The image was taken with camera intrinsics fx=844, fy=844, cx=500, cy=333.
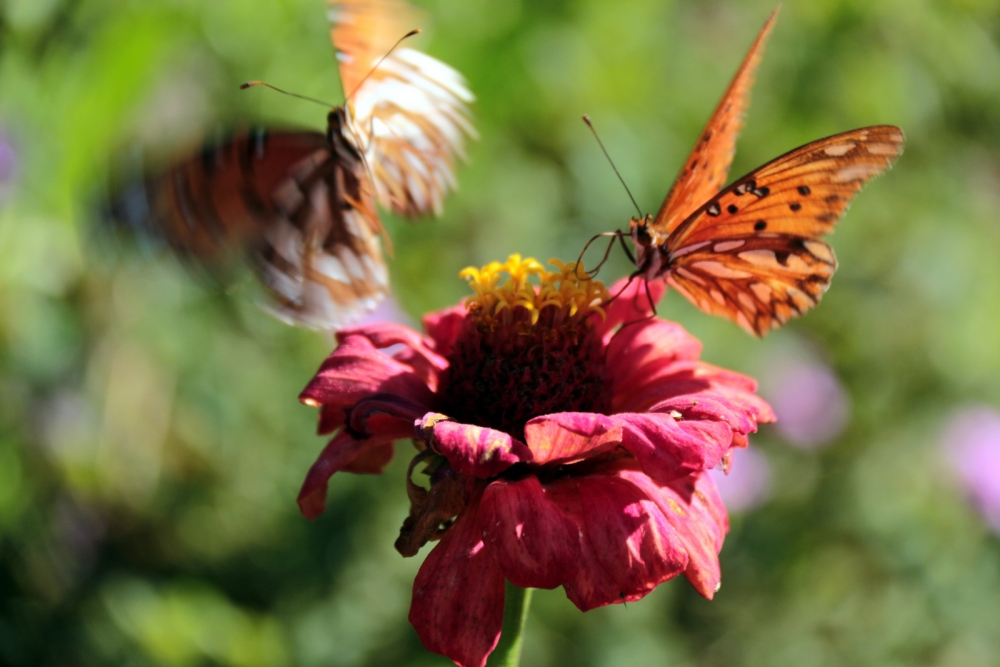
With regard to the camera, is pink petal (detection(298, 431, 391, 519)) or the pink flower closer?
pink petal (detection(298, 431, 391, 519))

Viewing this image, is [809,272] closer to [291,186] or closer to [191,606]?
[291,186]

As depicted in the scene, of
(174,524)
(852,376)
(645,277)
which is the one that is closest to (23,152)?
(174,524)

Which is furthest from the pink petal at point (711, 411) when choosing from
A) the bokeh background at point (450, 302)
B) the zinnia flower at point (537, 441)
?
the bokeh background at point (450, 302)

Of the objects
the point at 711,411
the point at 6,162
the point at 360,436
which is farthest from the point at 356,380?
the point at 6,162

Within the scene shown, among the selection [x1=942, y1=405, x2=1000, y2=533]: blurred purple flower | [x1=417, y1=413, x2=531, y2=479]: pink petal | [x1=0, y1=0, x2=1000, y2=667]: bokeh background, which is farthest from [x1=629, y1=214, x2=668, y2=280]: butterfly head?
[x1=942, y1=405, x2=1000, y2=533]: blurred purple flower

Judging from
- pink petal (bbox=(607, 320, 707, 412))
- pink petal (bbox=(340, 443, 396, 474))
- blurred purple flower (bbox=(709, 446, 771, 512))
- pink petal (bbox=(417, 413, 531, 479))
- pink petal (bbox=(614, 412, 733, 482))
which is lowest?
blurred purple flower (bbox=(709, 446, 771, 512))

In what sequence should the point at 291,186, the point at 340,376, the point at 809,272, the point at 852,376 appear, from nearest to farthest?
the point at 340,376
the point at 809,272
the point at 291,186
the point at 852,376

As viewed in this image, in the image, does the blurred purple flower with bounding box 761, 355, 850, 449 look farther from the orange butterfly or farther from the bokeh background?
the orange butterfly
